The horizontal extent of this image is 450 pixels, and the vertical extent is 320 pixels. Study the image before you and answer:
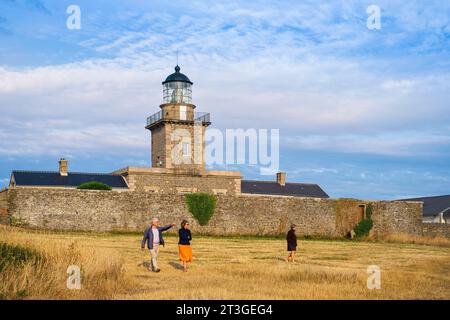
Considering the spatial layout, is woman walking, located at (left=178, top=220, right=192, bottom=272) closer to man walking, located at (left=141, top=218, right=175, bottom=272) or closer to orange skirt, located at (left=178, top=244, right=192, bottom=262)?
orange skirt, located at (left=178, top=244, right=192, bottom=262)

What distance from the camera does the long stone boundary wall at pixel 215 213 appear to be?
30.9 meters

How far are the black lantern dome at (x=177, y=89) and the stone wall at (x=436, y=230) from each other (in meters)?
21.1

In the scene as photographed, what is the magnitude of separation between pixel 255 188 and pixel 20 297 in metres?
49.2

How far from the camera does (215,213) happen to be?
Answer: 35.1m

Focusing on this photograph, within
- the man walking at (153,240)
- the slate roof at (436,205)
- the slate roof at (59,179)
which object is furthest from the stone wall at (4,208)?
the slate roof at (436,205)

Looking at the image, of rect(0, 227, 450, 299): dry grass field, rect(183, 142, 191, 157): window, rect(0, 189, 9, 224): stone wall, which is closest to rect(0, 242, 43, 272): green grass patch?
rect(0, 227, 450, 299): dry grass field

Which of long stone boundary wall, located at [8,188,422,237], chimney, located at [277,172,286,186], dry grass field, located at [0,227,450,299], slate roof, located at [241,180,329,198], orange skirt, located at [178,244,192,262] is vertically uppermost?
chimney, located at [277,172,286,186]

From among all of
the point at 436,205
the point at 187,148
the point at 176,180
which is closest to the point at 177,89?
the point at 187,148

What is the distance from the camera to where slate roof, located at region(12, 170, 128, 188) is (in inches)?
1916

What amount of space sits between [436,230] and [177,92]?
22.6 m

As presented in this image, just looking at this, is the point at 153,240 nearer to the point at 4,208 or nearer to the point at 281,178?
the point at 4,208

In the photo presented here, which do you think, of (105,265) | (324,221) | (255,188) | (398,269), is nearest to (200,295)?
(105,265)

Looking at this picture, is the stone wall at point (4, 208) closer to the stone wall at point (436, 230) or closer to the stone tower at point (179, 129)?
the stone tower at point (179, 129)
